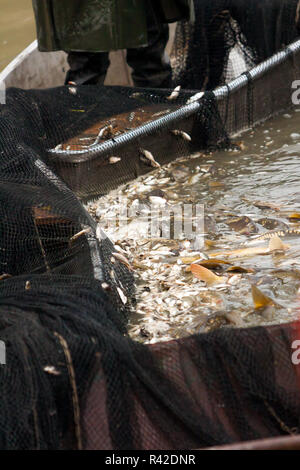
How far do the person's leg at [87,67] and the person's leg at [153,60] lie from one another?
242 mm

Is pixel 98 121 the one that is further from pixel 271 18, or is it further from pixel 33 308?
pixel 33 308

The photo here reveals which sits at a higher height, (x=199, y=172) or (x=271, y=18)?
(x=271, y=18)

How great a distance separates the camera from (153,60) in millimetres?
4801

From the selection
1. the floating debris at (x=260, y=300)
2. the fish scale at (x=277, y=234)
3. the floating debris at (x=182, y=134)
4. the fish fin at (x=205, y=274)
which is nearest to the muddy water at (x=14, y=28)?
the floating debris at (x=182, y=134)

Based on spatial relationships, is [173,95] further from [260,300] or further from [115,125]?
[260,300]

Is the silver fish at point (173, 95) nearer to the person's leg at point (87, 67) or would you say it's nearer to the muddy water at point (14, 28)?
the person's leg at point (87, 67)

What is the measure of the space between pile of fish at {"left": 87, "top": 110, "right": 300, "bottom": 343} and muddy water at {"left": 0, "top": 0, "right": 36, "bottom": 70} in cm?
371

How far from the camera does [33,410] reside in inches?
74.4

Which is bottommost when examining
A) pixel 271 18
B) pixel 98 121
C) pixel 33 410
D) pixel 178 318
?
pixel 178 318

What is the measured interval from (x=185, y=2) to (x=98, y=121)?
1.11m

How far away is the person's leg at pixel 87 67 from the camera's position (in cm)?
466

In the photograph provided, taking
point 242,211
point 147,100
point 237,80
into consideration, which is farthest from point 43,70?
point 242,211

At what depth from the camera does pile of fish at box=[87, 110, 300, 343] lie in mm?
2729

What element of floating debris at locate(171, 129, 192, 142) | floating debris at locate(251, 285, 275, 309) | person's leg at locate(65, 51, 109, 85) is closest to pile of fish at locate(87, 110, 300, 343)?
floating debris at locate(251, 285, 275, 309)
